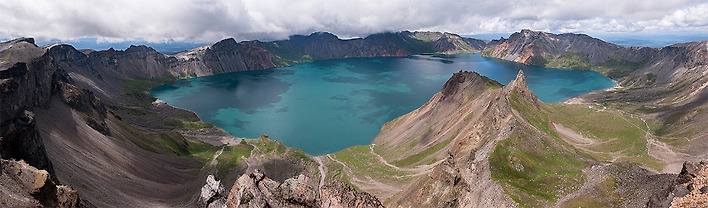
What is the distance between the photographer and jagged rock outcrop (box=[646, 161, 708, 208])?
2775 cm

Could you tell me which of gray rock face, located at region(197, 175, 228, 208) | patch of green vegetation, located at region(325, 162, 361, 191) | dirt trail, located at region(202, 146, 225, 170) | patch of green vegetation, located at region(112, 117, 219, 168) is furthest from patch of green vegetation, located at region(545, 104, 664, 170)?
patch of green vegetation, located at region(112, 117, 219, 168)

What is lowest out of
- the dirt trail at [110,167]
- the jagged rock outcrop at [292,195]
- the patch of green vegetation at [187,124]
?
the patch of green vegetation at [187,124]

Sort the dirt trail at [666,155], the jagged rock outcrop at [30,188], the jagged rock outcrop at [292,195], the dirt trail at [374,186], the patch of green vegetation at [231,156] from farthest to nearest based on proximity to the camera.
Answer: the patch of green vegetation at [231,156] → the dirt trail at [666,155] → the dirt trail at [374,186] → the jagged rock outcrop at [30,188] → the jagged rock outcrop at [292,195]

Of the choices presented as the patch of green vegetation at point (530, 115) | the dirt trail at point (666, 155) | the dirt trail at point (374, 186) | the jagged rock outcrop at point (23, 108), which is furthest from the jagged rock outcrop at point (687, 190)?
the jagged rock outcrop at point (23, 108)

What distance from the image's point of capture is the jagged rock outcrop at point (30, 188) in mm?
35906

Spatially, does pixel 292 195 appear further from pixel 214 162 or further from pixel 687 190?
pixel 214 162

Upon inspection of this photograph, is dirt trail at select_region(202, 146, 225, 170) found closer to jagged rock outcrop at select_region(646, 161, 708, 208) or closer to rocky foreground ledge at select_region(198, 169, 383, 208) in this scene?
rocky foreground ledge at select_region(198, 169, 383, 208)

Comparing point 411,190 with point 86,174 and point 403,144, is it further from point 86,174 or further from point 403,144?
point 86,174

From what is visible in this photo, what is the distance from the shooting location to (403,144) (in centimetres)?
11319

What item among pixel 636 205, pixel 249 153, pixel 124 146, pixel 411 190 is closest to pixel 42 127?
pixel 124 146

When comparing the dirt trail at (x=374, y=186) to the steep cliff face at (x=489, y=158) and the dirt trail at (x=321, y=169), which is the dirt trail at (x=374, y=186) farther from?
the steep cliff face at (x=489, y=158)

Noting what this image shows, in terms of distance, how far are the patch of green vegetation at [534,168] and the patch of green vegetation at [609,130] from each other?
3815 centimetres

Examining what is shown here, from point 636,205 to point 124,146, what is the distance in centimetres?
10298

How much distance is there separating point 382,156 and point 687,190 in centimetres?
8318
